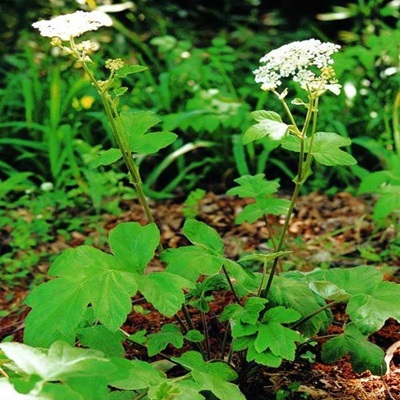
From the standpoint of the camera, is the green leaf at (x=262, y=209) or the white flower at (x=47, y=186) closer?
the green leaf at (x=262, y=209)

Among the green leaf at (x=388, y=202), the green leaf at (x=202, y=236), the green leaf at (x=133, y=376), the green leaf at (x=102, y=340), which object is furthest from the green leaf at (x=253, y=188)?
the green leaf at (x=388, y=202)

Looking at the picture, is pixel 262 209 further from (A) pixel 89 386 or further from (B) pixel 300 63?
(A) pixel 89 386

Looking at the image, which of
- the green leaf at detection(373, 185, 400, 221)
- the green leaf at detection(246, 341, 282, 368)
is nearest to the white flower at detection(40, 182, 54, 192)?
the green leaf at detection(373, 185, 400, 221)

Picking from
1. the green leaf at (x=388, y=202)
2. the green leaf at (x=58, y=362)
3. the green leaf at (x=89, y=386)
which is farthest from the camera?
the green leaf at (x=388, y=202)

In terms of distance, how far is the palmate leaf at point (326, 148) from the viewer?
1.84 meters

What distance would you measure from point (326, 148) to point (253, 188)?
1.20ft

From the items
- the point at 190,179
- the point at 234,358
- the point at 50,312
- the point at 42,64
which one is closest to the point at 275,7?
the point at 42,64

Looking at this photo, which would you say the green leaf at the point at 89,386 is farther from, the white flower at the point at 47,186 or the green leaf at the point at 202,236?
the white flower at the point at 47,186

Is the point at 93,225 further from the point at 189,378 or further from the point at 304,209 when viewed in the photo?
the point at 189,378

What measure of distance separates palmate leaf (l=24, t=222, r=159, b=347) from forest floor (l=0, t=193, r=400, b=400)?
58 cm

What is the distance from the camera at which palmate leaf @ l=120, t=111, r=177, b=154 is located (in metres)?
1.90

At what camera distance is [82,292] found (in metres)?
1.62

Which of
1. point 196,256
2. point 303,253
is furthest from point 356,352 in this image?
point 303,253

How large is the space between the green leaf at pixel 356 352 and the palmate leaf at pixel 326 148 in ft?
1.59
